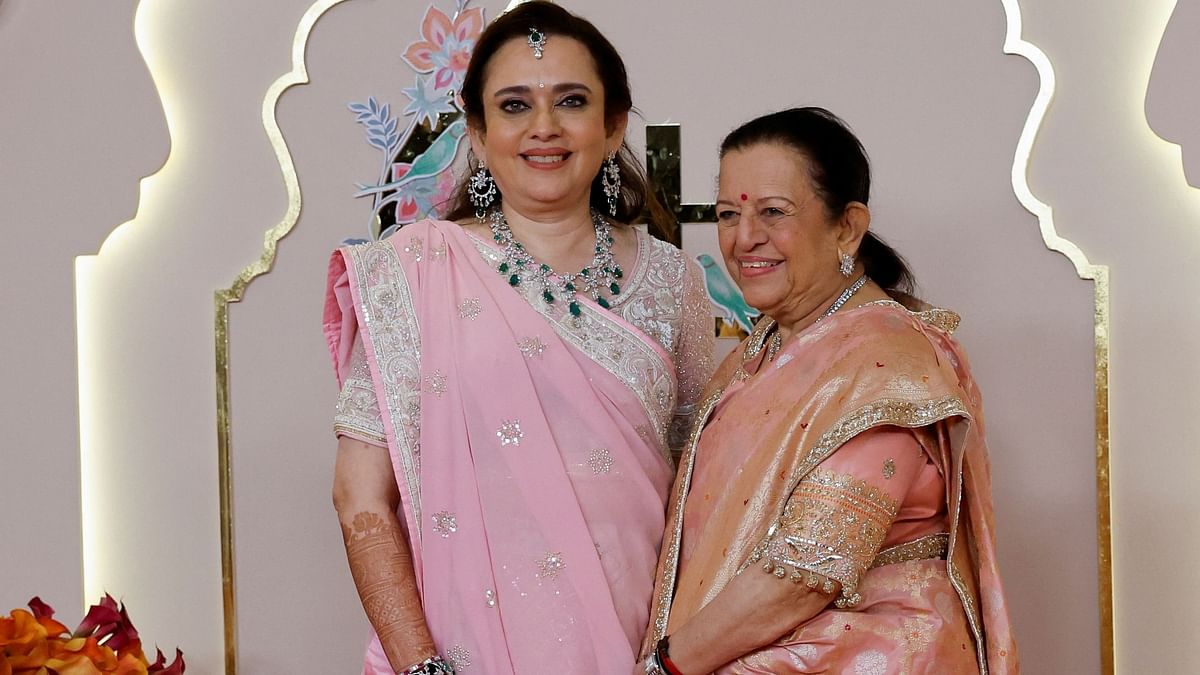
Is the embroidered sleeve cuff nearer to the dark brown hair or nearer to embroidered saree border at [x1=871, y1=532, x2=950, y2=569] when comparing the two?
the dark brown hair

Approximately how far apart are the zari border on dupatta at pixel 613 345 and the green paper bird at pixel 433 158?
909mm

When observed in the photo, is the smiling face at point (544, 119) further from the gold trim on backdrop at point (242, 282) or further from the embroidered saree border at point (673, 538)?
the gold trim on backdrop at point (242, 282)

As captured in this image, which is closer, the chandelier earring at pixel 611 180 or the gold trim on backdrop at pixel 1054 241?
the chandelier earring at pixel 611 180

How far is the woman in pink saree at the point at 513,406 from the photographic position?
5.47 feet

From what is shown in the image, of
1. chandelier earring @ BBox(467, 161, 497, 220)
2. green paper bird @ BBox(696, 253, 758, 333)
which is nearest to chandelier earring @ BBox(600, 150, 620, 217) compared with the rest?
chandelier earring @ BBox(467, 161, 497, 220)

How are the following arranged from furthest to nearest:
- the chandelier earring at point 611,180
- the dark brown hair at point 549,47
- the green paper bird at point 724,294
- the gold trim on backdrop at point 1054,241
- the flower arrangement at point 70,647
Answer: the green paper bird at point 724,294, the gold trim on backdrop at point 1054,241, the chandelier earring at point 611,180, the dark brown hair at point 549,47, the flower arrangement at point 70,647

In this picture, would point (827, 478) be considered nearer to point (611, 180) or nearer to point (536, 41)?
point (611, 180)

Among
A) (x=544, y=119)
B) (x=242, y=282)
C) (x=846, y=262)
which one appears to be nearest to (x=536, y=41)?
(x=544, y=119)

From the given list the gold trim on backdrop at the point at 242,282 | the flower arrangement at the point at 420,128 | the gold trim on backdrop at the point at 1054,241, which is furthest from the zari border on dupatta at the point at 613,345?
the gold trim on backdrop at the point at 1054,241

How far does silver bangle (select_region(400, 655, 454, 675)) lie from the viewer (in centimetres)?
163

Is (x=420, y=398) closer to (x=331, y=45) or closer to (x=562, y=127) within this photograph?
(x=562, y=127)

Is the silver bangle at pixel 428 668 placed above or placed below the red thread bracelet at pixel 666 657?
below

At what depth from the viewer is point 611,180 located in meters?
1.91

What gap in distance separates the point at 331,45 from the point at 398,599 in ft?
4.87
